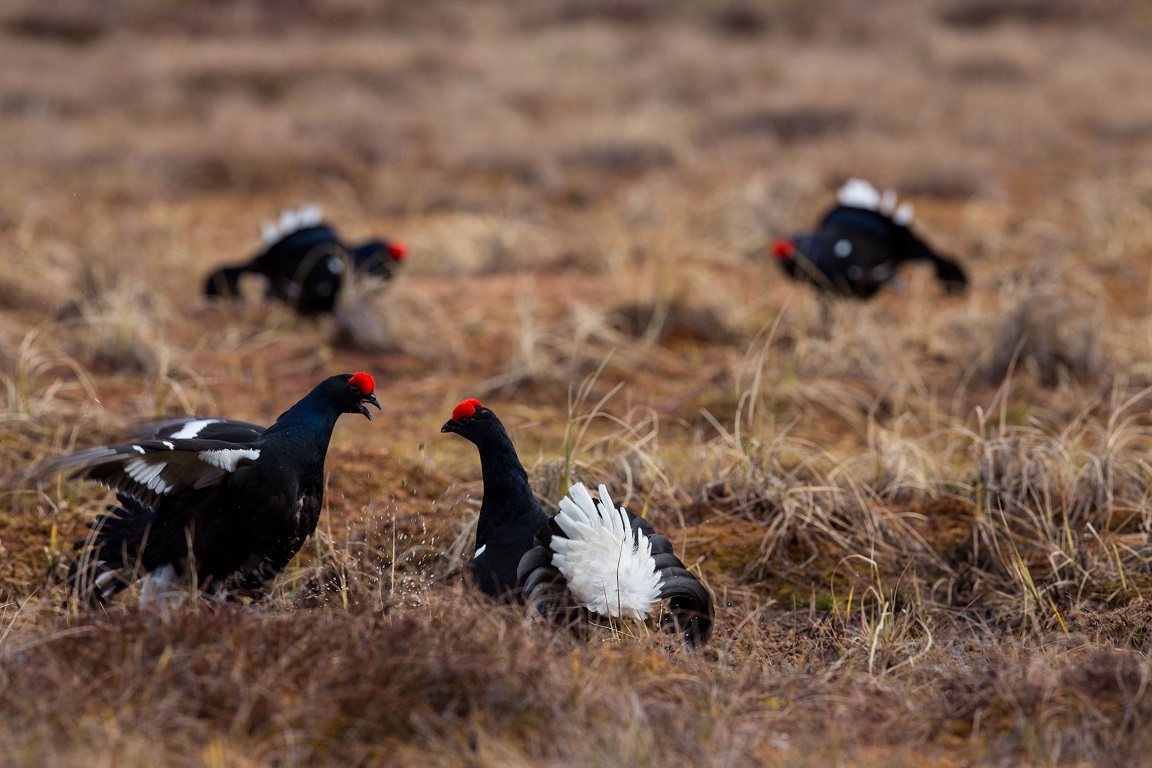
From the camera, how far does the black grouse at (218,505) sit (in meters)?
3.07

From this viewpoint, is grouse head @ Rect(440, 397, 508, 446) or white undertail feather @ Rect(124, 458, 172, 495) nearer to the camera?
white undertail feather @ Rect(124, 458, 172, 495)

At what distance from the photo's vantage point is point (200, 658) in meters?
2.53

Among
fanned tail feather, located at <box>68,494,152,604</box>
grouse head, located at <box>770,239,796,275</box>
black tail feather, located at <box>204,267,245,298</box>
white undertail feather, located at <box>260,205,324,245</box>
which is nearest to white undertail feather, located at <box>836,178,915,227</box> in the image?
grouse head, located at <box>770,239,796,275</box>

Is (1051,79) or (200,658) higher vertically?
(1051,79)

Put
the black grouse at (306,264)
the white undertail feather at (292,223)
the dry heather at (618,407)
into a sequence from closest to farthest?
the dry heather at (618,407) → the black grouse at (306,264) → the white undertail feather at (292,223)

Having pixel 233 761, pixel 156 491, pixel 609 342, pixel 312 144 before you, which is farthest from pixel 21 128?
pixel 233 761

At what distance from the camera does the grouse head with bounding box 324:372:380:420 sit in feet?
10.8

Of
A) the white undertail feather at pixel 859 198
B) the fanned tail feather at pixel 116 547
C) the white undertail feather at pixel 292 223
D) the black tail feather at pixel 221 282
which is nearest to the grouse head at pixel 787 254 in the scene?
the white undertail feather at pixel 859 198

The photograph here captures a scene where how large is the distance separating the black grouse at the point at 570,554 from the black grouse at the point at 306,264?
3392 millimetres

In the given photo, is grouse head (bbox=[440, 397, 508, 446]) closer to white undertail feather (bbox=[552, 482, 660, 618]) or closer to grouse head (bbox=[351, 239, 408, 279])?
white undertail feather (bbox=[552, 482, 660, 618])

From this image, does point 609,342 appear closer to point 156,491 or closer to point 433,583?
point 433,583

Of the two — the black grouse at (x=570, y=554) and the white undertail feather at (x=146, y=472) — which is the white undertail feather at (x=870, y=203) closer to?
the black grouse at (x=570, y=554)

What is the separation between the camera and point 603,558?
9.52 feet

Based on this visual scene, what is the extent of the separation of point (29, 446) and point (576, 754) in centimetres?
278
